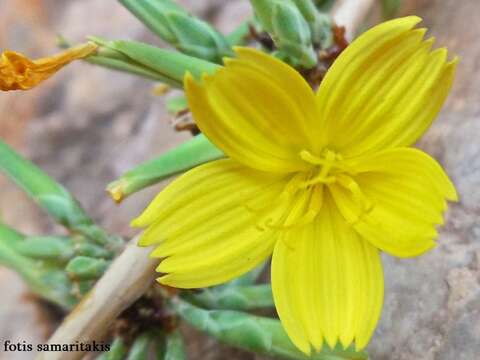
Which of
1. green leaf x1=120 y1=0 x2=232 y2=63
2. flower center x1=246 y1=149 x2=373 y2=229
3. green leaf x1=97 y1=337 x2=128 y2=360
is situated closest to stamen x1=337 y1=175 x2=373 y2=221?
flower center x1=246 y1=149 x2=373 y2=229

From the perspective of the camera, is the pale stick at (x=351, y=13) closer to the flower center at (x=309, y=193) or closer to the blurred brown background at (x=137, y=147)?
the blurred brown background at (x=137, y=147)

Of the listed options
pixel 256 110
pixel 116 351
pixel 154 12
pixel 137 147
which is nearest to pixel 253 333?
pixel 116 351

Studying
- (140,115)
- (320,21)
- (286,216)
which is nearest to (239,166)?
(286,216)

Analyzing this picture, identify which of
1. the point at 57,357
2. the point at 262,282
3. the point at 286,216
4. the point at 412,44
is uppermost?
the point at 412,44

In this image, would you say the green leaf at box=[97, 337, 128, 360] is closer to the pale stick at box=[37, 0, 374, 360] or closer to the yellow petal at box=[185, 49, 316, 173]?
the pale stick at box=[37, 0, 374, 360]

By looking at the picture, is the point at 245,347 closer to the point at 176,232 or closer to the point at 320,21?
the point at 176,232

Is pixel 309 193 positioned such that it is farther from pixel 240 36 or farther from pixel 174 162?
pixel 240 36
